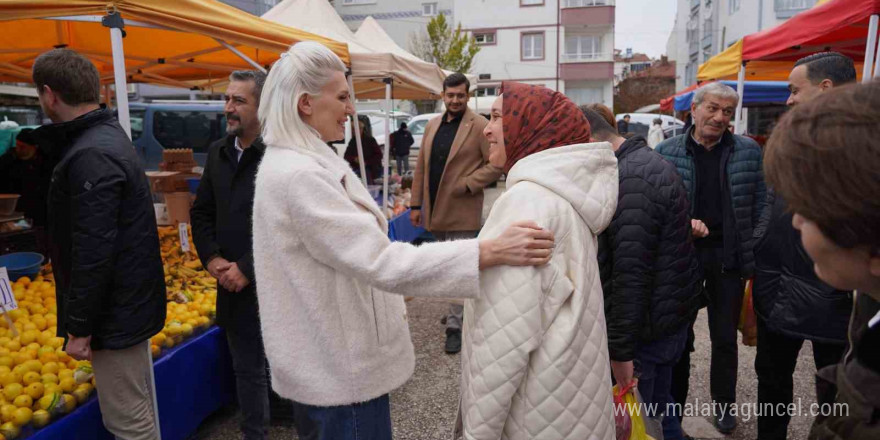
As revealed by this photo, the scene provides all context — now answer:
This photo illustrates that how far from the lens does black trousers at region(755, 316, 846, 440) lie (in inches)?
107

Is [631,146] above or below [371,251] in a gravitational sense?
above

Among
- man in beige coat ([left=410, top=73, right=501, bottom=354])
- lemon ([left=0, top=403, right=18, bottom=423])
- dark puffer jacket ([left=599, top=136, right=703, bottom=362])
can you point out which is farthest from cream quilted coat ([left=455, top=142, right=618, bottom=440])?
man in beige coat ([left=410, top=73, right=501, bottom=354])

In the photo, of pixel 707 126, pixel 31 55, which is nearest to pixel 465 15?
pixel 31 55

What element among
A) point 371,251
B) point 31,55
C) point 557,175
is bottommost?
point 371,251

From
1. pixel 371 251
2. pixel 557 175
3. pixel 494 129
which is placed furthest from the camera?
pixel 494 129

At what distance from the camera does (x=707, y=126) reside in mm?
3039

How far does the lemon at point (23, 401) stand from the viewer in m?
2.34

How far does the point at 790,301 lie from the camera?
248 centimetres

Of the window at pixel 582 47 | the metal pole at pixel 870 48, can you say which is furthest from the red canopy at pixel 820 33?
the window at pixel 582 47

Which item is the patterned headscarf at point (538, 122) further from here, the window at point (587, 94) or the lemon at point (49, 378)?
the window at point (587, 94)

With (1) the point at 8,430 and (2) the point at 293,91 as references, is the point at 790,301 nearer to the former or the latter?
(2) the point at 293,91

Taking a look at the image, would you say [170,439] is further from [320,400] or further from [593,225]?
Answer: [593,225]

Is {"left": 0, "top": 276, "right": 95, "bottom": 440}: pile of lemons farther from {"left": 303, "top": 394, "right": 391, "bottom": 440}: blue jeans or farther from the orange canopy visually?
the orange canopy

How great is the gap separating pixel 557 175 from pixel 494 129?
0.32 metres
